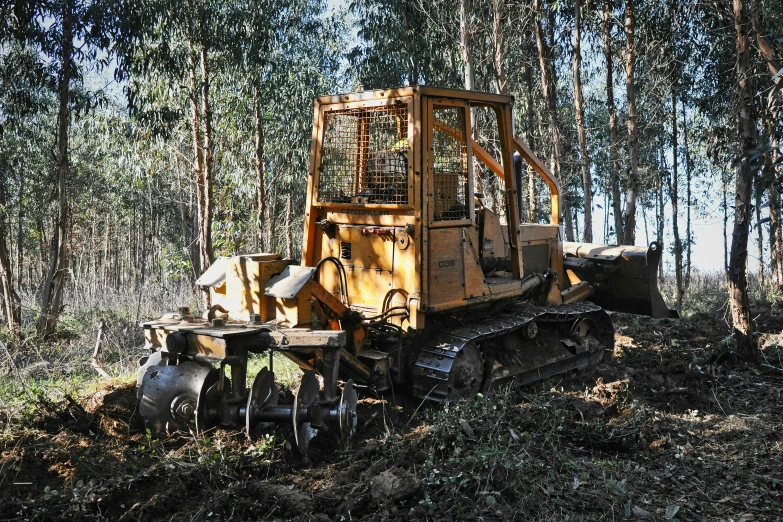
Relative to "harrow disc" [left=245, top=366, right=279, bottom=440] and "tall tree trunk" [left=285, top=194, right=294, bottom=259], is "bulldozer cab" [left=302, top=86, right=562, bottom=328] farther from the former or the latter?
"tall tree trunk" [left=285, top=194, right=294, bottom=259]

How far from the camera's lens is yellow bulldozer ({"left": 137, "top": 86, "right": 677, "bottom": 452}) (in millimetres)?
5230

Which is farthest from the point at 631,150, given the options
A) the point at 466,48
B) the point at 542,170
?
the point at 542,170

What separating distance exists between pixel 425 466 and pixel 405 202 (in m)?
2.41

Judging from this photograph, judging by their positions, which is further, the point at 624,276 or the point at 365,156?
the point at 624,276

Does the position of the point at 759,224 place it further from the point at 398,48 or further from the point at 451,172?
the point at 398,48

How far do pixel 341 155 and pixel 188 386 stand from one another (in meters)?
2.66

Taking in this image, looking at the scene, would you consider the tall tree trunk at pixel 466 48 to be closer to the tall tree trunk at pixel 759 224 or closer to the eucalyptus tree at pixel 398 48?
the tall tree trunk at pixel 759 224

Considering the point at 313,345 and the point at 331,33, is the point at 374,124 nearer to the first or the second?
the point at 313,345

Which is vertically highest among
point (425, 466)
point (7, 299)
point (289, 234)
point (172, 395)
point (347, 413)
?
point (289, 234)

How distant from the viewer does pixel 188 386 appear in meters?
5.20

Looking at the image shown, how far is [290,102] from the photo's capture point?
1905cm

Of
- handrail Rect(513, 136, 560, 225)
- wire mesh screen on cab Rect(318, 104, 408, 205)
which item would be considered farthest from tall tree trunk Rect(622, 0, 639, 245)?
wire mesh screen on cab Rect(318, 104, 408, 205)

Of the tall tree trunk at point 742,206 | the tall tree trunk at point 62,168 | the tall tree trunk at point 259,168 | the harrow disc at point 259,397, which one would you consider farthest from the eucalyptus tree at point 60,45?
the tall tree trunk at point 742,206

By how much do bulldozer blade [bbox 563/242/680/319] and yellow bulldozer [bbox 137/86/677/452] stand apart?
1.35 meters
